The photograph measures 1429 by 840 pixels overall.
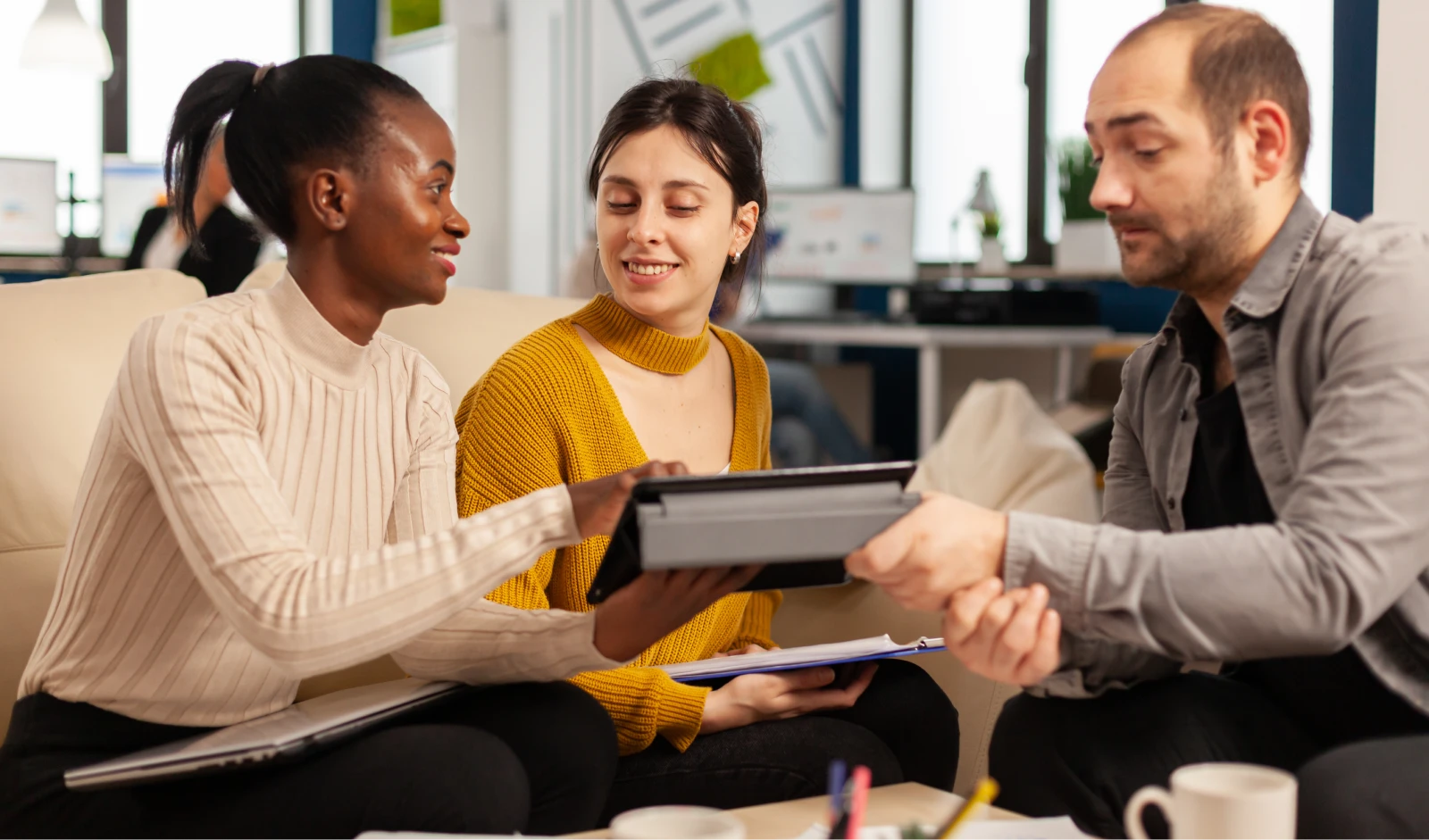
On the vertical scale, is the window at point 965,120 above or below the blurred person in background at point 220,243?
above

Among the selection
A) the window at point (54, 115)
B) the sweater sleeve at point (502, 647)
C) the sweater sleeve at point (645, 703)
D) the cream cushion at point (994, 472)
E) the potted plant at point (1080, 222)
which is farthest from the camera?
the window at point (54, 115)

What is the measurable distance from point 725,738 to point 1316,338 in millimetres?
715

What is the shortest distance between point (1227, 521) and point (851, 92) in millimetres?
5183

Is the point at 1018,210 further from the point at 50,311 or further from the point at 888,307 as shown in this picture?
the point at 50,311

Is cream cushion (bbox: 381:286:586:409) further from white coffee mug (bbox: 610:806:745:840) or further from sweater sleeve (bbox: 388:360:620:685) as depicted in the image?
white coffee mug (bbox: 610:806:745:840)

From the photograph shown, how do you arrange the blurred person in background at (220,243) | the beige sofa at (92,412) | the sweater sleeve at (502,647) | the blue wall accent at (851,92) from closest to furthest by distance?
1. the sweater sleeve at (502,647)
2. the beige sofa at (92,412)
3. the blurred person in background at (220,243)
4. the blue wall accent at (851,92)

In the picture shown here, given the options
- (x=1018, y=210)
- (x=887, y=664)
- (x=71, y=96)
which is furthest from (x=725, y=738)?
(x=71, y=96)

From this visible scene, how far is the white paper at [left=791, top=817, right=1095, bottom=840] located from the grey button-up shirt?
0.50ft

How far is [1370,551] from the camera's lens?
1109 millimetres

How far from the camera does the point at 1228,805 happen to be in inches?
35.1

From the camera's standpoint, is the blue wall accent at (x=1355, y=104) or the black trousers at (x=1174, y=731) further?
the blue wall accent at (x=1355, y=104)

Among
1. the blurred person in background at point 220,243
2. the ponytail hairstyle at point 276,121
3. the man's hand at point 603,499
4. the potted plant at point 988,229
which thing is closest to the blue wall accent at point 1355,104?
the man's hand at point 603,499

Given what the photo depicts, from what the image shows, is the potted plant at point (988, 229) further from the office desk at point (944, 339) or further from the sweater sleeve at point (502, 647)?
the sweater sleeve at point (502, 647)

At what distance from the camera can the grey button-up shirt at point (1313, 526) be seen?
3.63 feet
